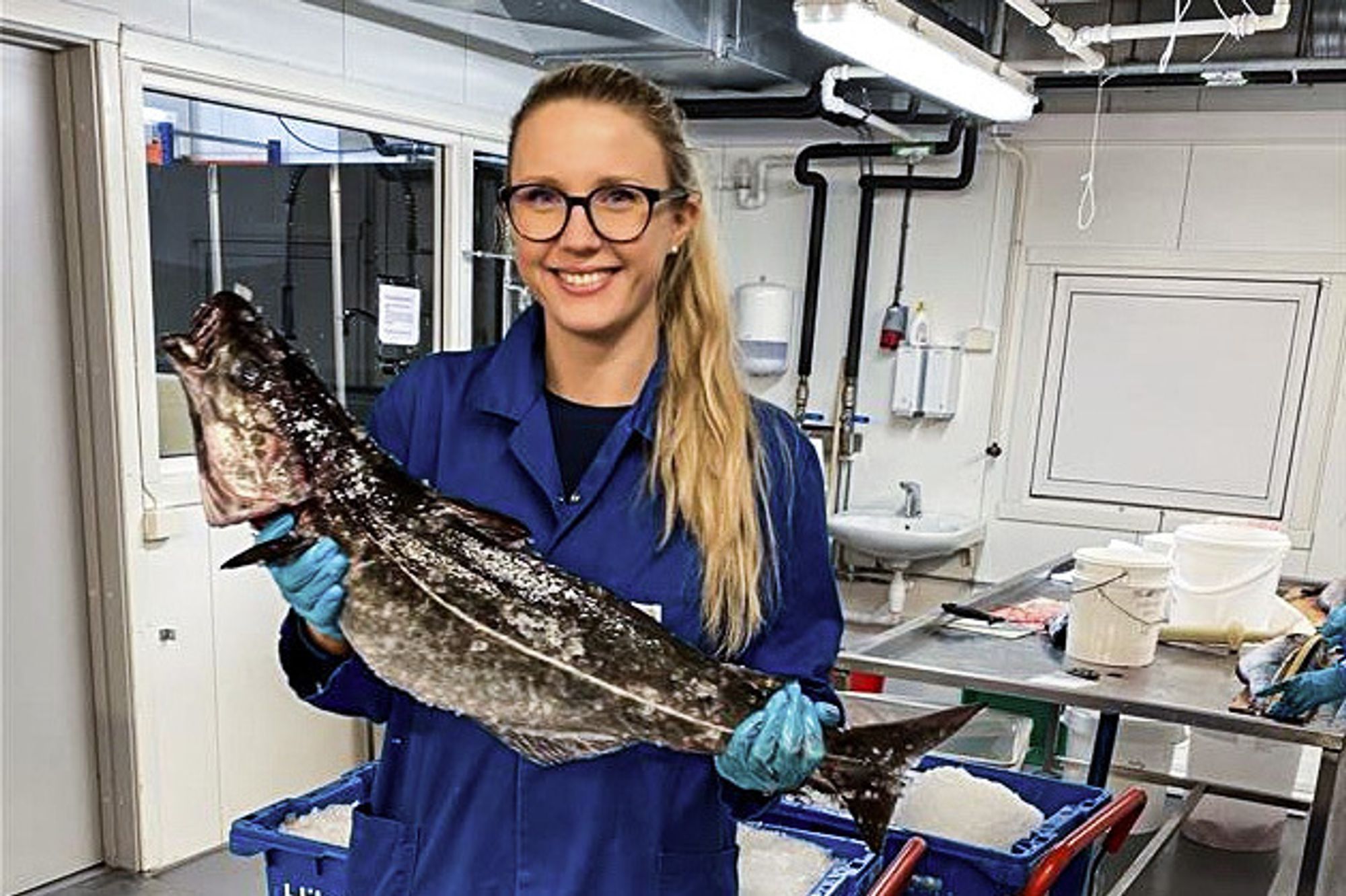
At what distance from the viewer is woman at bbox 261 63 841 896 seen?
123 centimetres

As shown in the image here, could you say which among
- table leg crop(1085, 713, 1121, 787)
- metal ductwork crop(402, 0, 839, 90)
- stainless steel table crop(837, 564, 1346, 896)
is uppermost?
metal ductwork crop(402, 0, 839, 90)

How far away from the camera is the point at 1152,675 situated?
92.4 inches

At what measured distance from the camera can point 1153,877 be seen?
2963mm

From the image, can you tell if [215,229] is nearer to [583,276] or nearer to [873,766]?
[583,276]

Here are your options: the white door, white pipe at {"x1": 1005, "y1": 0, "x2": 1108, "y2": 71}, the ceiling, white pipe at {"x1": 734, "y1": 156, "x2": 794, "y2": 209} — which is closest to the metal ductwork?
the ceiling

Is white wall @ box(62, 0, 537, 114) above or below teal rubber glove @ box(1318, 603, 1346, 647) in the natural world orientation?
above

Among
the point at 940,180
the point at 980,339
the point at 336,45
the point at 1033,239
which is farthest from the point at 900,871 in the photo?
the point at 940,180

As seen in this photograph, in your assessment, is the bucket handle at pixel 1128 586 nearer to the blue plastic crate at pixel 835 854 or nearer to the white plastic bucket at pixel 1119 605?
the white plastic bucket at pixel 1119 605

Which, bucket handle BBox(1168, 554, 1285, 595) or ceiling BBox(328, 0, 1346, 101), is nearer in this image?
bucket handle BBox(1168, 554, 1285, 595)

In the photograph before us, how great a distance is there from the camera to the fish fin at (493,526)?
48.6 inches

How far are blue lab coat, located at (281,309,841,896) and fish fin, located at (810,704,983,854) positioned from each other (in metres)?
0.11

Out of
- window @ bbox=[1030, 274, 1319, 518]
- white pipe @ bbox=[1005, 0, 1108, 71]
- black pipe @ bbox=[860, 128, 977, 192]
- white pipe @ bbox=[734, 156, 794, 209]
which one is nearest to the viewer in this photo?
white pipe @ bbox=[1005, 0, 1108, 71]

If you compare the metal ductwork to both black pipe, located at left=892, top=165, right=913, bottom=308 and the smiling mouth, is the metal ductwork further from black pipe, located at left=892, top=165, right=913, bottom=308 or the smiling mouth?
the smiling mouth

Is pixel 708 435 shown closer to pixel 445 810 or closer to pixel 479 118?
pixel 445 810
